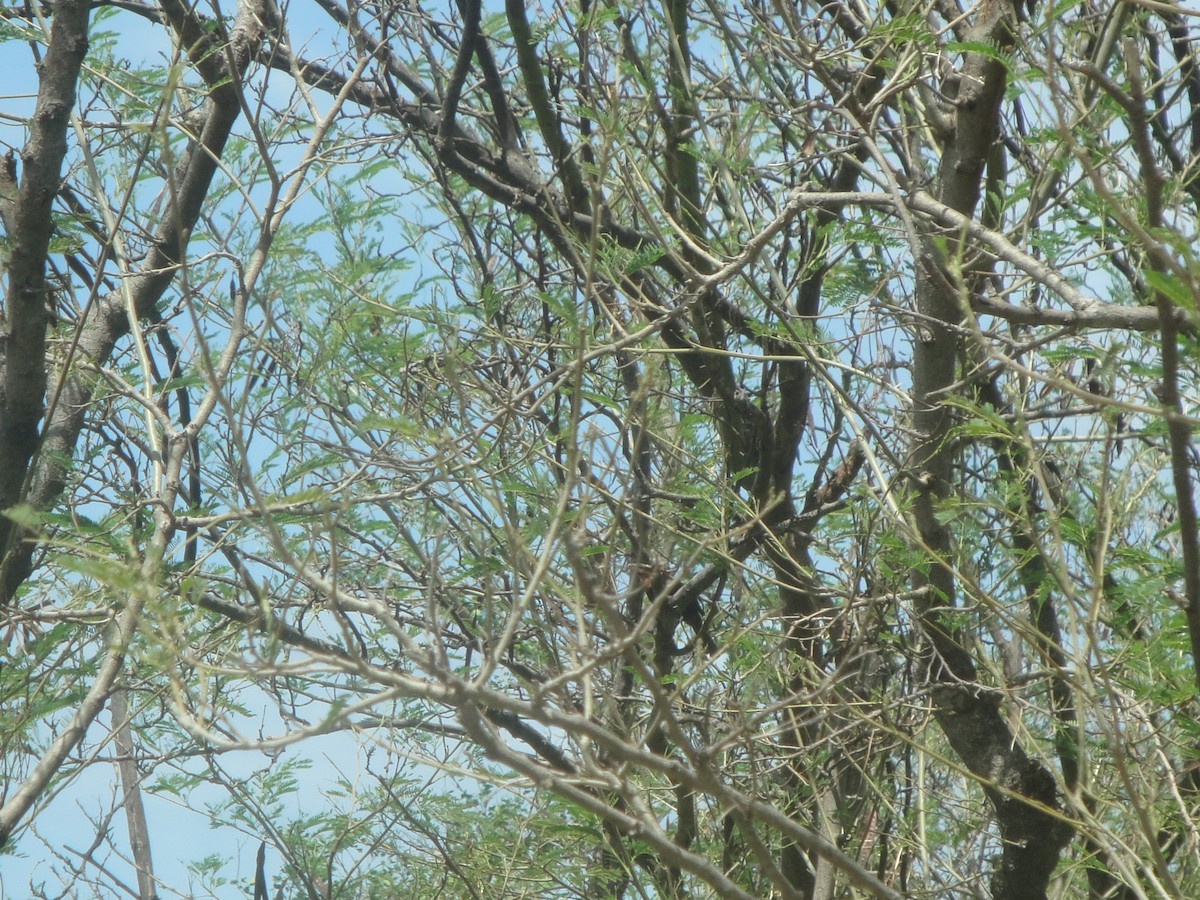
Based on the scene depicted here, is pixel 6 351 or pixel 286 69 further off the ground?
pixel 286 69

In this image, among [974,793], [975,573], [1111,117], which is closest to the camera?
[1111,117]

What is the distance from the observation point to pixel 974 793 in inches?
192

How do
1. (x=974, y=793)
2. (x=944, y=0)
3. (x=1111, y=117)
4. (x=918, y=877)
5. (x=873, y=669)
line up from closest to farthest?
(x=1111, y=117) → (x=944, y=0) → (x=873, y=669) → (x=918, y=877) → (x=974, y=793)

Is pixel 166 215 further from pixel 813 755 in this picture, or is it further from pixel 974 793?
pixel 974 793

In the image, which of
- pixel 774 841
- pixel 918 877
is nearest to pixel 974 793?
pixel 918 877

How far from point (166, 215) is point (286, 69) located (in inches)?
27.1

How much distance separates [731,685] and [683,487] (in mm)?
836

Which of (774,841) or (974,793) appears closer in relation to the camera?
(774,841)

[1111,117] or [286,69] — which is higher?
[286,69]

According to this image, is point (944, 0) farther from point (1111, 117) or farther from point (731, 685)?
point (731, 685)

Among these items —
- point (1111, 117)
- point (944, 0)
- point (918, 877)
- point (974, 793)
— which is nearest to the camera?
point (1111, 117)

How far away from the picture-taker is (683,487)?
13.4 feet

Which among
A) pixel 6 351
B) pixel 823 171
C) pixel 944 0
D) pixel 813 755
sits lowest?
pixel 813 755

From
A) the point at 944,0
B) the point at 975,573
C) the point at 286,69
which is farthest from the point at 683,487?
the point at 286,69
